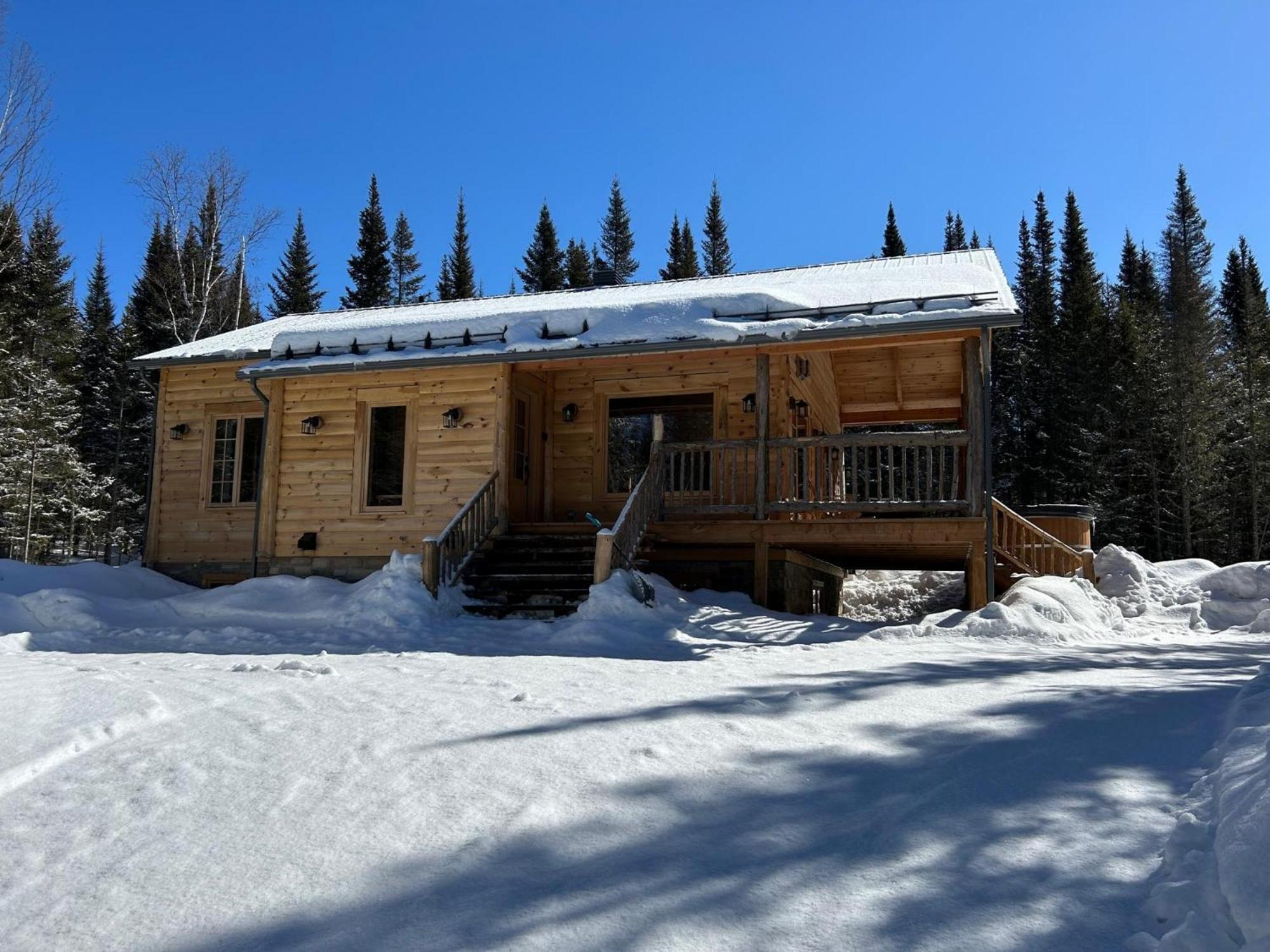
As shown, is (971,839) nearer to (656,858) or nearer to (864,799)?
(864,799)

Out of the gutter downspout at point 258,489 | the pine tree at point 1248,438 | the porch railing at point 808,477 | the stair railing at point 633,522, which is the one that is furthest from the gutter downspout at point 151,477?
the pine tree at point 1248,438

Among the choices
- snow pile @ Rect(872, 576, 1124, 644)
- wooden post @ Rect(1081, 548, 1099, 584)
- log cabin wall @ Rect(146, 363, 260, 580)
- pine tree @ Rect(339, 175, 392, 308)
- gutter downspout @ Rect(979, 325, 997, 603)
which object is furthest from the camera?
pine tree @ Rect(339, 175, 392, 308)

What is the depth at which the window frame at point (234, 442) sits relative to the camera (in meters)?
13.2

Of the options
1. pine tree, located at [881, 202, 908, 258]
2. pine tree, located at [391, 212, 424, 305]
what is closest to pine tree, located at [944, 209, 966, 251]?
pine tree, located at [881, 202, 908, 258]

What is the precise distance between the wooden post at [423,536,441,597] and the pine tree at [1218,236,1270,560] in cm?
2551

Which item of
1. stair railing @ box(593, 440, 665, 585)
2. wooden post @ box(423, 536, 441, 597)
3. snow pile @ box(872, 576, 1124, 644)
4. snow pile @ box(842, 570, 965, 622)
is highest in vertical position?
stair railing @ box(593, 440, 665, 585)

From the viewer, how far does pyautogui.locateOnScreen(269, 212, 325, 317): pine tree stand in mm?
39156

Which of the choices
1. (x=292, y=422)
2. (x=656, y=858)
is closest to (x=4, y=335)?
(x=292, y=422)

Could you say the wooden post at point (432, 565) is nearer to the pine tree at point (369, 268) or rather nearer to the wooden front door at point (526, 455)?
the wooden front door at point (526, 455)

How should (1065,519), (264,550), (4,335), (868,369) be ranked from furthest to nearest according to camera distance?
(4,335) → (868,369) → (1065,519) → (264,550)

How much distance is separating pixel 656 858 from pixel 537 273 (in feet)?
137

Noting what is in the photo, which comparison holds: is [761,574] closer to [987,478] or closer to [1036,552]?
[987,478]

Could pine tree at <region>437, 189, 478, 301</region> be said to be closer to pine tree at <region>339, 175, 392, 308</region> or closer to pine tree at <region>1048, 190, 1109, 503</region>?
pine tree at <region>339, 175, 392, 308</region>

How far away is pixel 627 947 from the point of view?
216 cm
